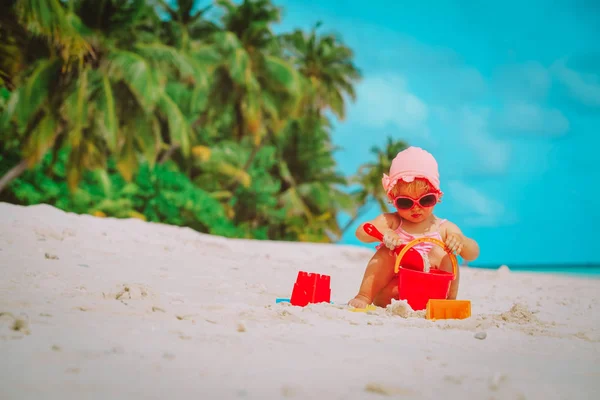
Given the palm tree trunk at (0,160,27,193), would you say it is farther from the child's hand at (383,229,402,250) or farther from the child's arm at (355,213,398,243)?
the child's hand at (383,229,402,250)

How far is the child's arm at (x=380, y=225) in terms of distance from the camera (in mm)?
3326

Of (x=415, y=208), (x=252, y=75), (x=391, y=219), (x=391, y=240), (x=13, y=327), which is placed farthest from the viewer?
(x=252, y=75)

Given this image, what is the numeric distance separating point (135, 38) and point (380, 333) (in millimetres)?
14533

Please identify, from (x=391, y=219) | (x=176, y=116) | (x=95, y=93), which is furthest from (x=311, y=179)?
(x=391, y=219)

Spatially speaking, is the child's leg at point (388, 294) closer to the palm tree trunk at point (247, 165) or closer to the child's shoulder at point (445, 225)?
the child's shoulder at point (445, 225)

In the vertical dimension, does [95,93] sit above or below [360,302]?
above

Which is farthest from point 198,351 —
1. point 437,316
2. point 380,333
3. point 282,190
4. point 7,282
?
point 282,190

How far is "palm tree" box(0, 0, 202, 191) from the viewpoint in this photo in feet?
41.3

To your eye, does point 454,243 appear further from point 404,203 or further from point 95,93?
point 95,93

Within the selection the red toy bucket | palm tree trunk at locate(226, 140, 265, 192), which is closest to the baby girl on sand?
the red toy bucket

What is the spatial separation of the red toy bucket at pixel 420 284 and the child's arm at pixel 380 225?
10.7 inches

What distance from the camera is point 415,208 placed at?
3.29 m

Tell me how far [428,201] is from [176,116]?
42.1 ft

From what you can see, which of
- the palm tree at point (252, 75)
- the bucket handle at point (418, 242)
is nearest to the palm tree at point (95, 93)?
the palm tree at point (252, 75)
